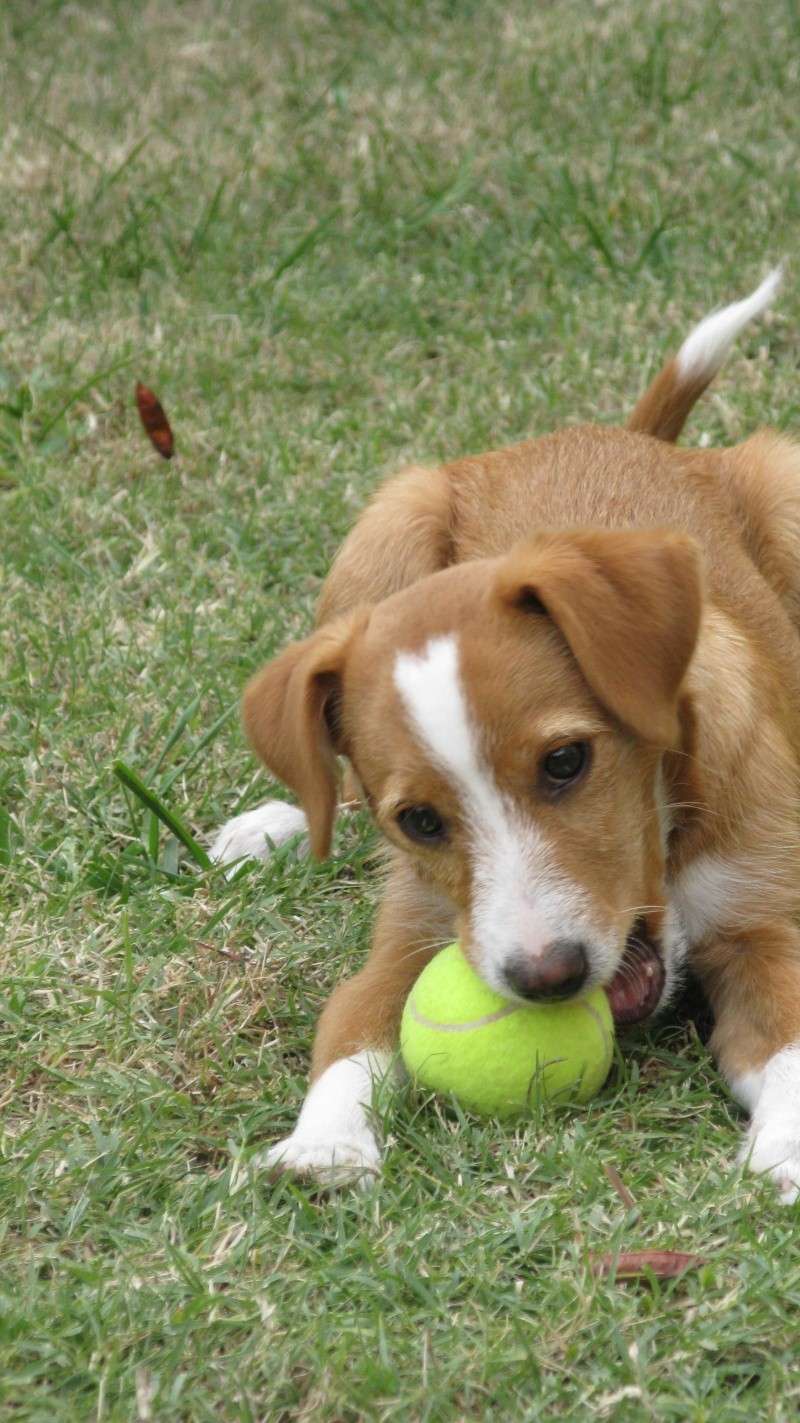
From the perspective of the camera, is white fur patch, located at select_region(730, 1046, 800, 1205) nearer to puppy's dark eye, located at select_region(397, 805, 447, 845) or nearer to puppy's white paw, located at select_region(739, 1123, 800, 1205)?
puppy's white paw, located at select_region(739, 1123, 800, 1205)

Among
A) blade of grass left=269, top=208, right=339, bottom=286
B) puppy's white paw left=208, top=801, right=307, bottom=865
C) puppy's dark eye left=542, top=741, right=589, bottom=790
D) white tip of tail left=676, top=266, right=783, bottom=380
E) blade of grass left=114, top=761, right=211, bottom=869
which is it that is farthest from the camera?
blade of grass left=269, top=208, right=339, bottom=286

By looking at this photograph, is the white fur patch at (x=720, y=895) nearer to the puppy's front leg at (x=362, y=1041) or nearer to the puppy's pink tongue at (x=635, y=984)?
the puppy's pink tongue at (x=635, y=984)

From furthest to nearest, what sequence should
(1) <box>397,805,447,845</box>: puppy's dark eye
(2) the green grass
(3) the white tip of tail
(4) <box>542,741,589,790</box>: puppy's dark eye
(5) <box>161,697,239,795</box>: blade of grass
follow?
Result: (3) the white tip of tail < (5) <box>161,697,239,795</box>: blade of grass < (1) <box>397,805,447,845</box>: puppy's dark eye < (4) <box>542,741,589,790</box>: puppy's dark eye < (2) the green grass

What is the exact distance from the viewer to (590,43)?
7.90 meters

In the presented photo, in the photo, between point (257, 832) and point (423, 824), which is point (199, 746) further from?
point (423, 824)

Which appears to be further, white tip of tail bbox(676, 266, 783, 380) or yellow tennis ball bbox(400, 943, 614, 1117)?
white tip of tail bbox(676, 266, 783, 380)

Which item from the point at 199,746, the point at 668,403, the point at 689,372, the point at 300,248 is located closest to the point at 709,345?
the point at 689,372

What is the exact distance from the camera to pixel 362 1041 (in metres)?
3.55

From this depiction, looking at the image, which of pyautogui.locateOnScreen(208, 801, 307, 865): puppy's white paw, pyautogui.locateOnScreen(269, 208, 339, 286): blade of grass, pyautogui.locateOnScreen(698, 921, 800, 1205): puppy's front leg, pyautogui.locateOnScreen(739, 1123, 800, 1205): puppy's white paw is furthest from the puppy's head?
pyautogui.locateOnScreen(269, 208, 339, 286): blade of grass

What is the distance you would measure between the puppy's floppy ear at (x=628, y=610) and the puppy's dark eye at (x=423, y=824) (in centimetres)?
37

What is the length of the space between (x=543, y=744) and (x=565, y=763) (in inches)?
3.2

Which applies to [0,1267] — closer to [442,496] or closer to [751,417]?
[442,496]

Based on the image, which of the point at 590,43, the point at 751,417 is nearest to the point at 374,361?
the point at 751,417

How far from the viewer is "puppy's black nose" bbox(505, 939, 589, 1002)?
3.13 m
